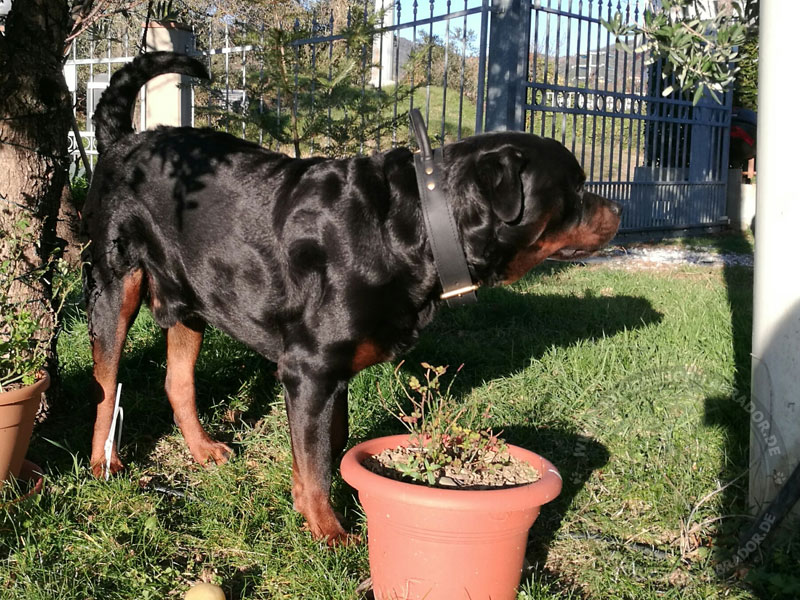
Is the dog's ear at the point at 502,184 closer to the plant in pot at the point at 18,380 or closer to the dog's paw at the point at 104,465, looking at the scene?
the plant in pot at the point at 18,380

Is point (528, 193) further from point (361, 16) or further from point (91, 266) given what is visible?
point (361, 16)

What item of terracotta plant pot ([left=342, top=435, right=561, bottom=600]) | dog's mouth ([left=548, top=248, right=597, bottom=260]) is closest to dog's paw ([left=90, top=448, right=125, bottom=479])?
terracotta plant pot ([left=342, top=435, right=561, bottom=600])

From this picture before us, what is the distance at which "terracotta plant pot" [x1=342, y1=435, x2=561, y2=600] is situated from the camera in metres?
2.15

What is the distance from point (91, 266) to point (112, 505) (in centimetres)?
118

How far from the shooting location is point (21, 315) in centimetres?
301

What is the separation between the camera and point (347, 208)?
9.71ft

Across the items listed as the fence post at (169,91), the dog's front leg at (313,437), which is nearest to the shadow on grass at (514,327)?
the dog's front leg at (313,437)

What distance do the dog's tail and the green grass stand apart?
4.67 feet

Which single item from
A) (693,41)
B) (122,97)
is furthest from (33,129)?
(693,41)

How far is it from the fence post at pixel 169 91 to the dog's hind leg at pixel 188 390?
564 cm

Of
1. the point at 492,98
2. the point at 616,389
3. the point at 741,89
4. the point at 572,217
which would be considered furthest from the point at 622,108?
the point at 572,217

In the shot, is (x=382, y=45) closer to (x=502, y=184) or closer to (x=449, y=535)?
(x=502, y=184)

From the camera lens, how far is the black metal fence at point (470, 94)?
6531mm

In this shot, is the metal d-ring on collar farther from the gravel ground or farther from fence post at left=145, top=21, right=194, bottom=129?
fence post at left=145, top=21, right=194, bottom=129
